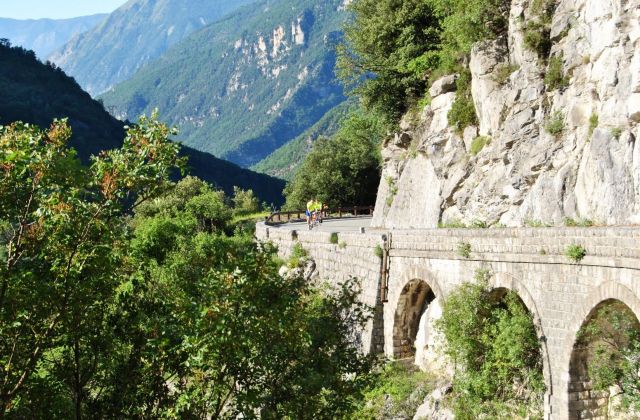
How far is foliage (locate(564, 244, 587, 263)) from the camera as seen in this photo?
1441 cm

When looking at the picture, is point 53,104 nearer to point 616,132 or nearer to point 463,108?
point 463,108

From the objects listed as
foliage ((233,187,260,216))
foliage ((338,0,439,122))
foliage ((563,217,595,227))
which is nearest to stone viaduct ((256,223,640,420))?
foliage ((563,217,595,227))

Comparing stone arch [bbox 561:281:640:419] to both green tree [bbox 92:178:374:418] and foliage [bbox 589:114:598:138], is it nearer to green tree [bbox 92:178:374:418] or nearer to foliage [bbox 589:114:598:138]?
green tree [bbox 92:178:374:418]

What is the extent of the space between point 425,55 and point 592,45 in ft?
44.9

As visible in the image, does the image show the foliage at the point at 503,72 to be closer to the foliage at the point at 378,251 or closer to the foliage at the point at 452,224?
the foliage at the point at 452,224

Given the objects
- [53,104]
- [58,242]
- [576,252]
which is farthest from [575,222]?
[53,104]

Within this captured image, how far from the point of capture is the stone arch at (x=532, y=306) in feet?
51.2

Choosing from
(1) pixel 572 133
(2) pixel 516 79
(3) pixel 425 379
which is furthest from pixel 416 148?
(3) pixel 425 379

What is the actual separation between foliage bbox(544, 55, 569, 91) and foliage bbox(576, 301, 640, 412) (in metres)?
10.7

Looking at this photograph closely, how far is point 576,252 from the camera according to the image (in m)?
14.5

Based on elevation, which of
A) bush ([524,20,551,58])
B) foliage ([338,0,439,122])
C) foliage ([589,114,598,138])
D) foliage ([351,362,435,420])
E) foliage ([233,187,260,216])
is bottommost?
foliage ([351,362,435,420])

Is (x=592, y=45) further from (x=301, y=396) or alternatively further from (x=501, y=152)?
(x=301, y=396)

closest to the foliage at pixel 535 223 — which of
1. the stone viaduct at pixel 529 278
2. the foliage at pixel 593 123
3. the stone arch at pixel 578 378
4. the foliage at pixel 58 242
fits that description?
the stone viaduct at pixel 529 278

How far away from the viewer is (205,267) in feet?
37.0
